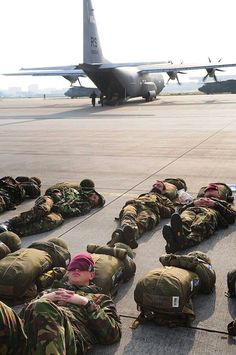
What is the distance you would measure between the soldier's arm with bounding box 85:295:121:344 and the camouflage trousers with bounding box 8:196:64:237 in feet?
10.4

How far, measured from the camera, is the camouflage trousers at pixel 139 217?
21.1 ft

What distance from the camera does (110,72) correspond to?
37.7 metres

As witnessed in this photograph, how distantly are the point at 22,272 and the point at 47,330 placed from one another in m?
1.53

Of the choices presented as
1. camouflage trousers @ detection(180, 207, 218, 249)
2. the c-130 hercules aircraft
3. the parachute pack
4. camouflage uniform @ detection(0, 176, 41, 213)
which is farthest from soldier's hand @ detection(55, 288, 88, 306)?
the c-130 hercules aircraft

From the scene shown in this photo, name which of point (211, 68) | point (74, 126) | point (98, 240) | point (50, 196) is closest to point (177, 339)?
point (98, 240)

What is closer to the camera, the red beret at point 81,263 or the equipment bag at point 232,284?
the red beret at point 81,263

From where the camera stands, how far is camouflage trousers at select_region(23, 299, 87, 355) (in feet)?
9.68

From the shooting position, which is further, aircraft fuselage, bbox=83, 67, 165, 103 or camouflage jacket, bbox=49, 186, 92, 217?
aircraft fuselage, bbox=83, 67, 165, 103

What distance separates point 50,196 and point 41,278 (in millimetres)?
3032

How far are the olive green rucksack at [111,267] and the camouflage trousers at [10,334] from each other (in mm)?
1385

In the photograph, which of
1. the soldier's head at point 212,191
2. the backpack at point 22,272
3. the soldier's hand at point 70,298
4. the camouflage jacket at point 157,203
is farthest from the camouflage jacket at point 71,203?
the soldier's hand at point 70,298

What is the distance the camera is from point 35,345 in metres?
2.96

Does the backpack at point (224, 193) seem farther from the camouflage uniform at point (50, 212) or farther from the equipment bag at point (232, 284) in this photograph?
the equipment bag at point (232, 284)

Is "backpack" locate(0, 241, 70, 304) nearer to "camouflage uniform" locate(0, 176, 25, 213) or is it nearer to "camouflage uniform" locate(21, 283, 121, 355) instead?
"camouflage uniform" locate(21, 283, 121, 355)
